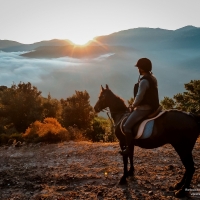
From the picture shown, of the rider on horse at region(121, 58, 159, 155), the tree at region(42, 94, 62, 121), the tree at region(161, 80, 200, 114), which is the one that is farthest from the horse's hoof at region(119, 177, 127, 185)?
the tree at region(42, 94, 62, 121)

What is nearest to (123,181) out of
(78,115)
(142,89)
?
(142,89)

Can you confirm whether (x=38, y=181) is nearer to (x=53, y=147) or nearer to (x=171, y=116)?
(x=171, y=116)

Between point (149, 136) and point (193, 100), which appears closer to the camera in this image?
point (149, 136)

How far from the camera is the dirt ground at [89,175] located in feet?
21.3

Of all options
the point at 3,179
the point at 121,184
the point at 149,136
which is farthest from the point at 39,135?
the point at 149,136

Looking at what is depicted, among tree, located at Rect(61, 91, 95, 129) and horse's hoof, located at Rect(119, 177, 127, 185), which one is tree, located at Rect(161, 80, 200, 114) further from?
horse's hoof, located at Rect(119, 177, 127, 185)

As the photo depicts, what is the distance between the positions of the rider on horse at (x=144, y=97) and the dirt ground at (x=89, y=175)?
1500 mm

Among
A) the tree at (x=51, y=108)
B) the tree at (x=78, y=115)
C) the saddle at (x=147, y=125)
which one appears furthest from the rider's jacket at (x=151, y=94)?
the tree at (x=51, y=108)

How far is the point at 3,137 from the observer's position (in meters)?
16.7

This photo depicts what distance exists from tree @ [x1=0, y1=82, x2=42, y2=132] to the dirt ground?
52.9 ft

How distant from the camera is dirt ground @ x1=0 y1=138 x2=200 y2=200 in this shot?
6.50 metres

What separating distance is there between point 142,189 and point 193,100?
23558 mm

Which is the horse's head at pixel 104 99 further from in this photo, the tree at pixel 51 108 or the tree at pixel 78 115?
the tree at pixel 51 108

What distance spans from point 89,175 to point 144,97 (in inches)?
126
